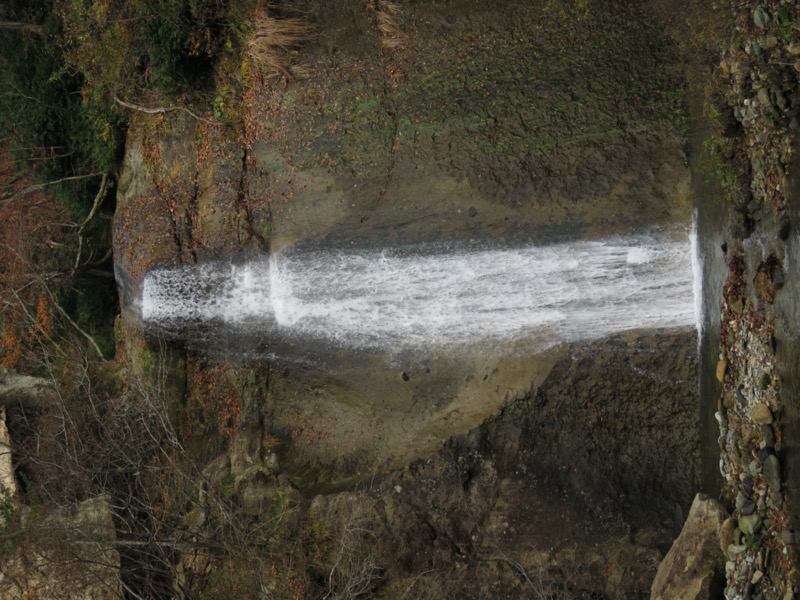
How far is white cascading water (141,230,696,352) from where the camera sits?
696cm

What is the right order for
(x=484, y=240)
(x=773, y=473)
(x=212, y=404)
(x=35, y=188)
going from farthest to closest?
(x=35, y=188)
(x=212, y=404)
(x=484, y=240)
(x=773, y=473)

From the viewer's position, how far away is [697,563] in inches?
245

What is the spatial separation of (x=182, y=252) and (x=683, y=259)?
16.8 ft

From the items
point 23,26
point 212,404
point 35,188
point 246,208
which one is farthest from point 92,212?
point 212,404

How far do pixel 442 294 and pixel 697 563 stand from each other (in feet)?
10.3

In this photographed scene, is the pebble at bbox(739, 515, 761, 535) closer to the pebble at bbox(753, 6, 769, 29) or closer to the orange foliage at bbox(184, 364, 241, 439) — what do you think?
the pebble at bbox(753, 6, 769, 29)

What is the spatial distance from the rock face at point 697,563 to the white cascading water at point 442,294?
1.61 metres

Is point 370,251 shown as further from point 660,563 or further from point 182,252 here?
point 660,563

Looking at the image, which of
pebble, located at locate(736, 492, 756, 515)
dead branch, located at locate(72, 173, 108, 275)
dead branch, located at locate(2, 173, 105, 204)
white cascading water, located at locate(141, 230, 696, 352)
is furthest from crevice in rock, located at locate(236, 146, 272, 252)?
pebble, located at locate(736, 492, 756, 515)

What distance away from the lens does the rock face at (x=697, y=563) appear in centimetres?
619

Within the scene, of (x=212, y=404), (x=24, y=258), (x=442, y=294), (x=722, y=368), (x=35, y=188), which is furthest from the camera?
(x=24, y=258)

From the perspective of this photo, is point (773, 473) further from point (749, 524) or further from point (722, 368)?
point (722, 368)

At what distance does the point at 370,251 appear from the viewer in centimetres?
778

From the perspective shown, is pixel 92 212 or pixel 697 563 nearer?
pixel 697 563
